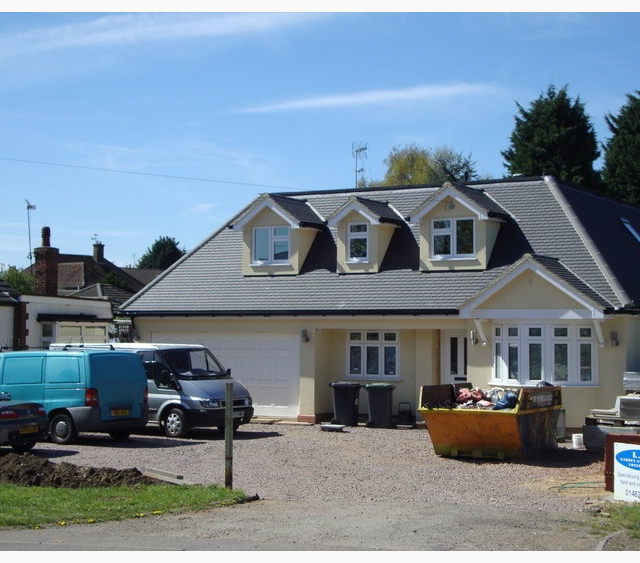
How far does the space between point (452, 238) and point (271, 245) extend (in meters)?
5.46

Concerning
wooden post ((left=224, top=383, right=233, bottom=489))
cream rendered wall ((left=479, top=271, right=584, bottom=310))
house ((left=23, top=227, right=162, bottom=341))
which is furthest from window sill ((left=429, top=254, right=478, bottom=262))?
house ((left=23, top=227, right=162, bottom=341))

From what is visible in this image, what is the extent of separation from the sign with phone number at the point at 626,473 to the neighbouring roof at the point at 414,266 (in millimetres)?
8595

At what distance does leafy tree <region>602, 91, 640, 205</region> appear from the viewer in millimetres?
45969

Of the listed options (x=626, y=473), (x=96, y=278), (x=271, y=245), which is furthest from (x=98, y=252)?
(x=626, y=473)

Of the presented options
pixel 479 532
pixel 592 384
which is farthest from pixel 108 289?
pixel 479 532

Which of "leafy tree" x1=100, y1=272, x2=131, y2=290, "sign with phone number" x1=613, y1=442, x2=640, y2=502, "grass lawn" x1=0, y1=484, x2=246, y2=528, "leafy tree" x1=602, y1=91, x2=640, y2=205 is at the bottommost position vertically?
"grass lawn" x1=0, y1=484, x2=246, y2=528

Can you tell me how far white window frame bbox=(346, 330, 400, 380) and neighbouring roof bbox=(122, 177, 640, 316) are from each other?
1.26 meters

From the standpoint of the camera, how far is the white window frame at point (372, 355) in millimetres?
26312

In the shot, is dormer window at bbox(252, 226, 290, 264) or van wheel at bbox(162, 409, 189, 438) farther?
dormer window at bbox(252, 226, 290, 264)

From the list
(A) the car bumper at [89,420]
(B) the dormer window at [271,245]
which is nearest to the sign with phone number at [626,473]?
(A) the car bumper at [89,420]

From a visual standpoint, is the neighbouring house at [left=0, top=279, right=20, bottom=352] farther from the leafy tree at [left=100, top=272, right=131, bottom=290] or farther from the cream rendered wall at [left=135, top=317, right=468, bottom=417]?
the leafy tree at [left=100, top=272, right=131, bottom=290]

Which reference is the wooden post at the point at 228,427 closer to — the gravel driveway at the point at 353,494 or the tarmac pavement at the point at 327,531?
the gravel driveway at the point at 353,494

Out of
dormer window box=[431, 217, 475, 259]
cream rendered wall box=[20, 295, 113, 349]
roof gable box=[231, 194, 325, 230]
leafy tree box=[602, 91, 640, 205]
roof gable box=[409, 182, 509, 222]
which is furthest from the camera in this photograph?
leafy tree box=[602, 91, 640, 205]

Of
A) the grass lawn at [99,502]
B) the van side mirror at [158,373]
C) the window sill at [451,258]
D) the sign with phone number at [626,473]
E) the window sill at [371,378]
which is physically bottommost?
the grass lawn at [99,502]
